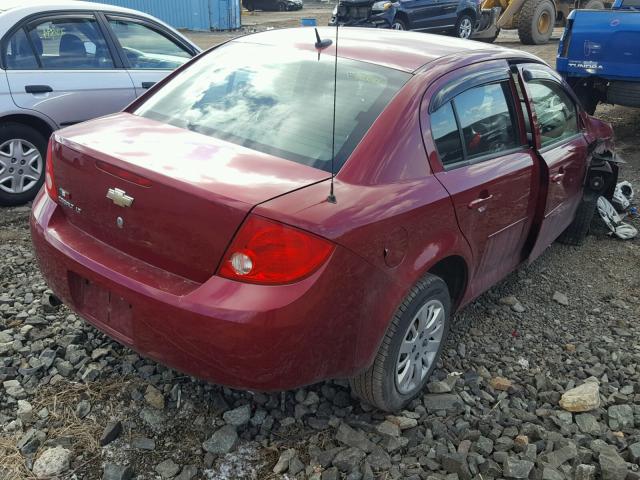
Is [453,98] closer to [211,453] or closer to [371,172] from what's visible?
[371,172]

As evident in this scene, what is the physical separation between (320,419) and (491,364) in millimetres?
1050

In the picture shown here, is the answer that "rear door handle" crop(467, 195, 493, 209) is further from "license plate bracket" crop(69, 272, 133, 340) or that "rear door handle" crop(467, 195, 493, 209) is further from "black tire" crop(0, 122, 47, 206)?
"black tire" crop(0, 122, 47, 206)

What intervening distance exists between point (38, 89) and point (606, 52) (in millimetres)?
6097

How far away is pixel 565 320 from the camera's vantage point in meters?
3.73

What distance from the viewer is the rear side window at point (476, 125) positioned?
9.09 ft

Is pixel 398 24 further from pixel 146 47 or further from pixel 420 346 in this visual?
pixel 420 346

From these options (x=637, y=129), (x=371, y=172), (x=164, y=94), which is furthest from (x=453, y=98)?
(x=637, y=129)

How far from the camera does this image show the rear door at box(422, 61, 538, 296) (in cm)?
275

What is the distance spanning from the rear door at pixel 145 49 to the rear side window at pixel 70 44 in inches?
6.1

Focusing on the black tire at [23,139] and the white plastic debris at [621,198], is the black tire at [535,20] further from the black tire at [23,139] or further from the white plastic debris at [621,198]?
the black tire at [23,139]

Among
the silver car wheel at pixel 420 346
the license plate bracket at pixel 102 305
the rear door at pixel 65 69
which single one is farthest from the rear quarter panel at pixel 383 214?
the rear door at pixel 65 69

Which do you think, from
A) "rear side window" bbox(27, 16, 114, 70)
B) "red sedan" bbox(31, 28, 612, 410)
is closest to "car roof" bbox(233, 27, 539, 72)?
"red sedan" bbox(31, 28, 612, 410)

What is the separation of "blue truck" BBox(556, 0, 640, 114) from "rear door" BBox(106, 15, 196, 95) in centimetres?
460

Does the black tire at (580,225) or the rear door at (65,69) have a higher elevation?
the rear door at (65,69)
